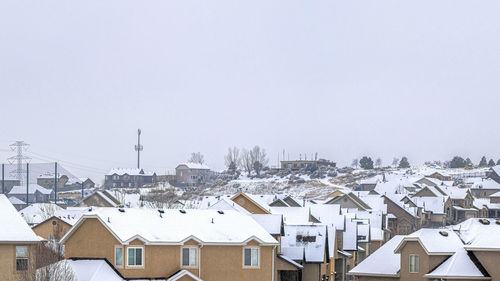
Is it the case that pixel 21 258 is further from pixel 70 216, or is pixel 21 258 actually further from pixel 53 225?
pixel 70 216

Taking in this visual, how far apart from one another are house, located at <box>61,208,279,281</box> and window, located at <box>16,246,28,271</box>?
4.45m

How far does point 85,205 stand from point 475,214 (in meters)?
66.1

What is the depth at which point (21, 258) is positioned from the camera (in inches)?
1496

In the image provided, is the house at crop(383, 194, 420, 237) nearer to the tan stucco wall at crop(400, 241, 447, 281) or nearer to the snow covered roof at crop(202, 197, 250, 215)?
the snow covered roof at crop(202, 197, 250, 215)

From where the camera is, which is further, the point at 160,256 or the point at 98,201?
the point at 98,201

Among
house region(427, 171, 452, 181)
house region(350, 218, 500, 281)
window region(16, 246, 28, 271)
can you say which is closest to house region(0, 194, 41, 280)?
window region(16, 246, 28, 271)

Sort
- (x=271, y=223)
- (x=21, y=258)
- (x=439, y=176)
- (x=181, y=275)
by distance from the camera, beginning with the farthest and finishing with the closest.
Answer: (x=439, y=176)
(x=271, y=223)
(x=181, y=275)
(x=21, y=258)

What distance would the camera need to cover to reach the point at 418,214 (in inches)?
4402

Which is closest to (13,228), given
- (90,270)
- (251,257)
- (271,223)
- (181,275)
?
(90,270)

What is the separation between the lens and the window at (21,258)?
124 feet

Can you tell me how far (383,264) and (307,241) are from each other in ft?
30.3

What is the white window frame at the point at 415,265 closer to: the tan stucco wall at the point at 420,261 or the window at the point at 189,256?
the tan stucco wall at the point at 420,261

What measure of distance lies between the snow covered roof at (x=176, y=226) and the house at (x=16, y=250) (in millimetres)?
4247

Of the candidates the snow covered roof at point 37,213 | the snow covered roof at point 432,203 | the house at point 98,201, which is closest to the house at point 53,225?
the snow covered roof at point 37,213
